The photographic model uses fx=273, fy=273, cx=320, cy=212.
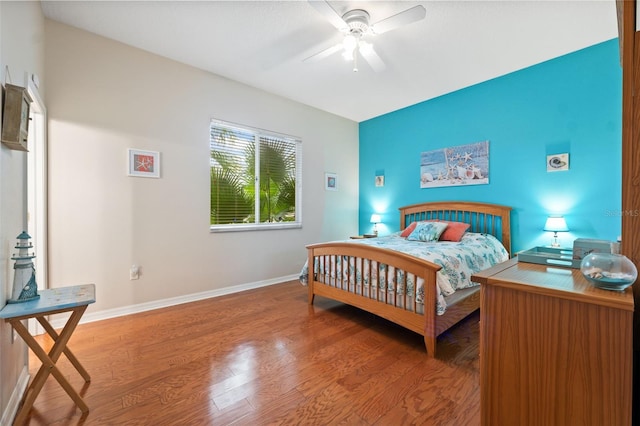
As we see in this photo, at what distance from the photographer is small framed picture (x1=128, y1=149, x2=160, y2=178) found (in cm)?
275

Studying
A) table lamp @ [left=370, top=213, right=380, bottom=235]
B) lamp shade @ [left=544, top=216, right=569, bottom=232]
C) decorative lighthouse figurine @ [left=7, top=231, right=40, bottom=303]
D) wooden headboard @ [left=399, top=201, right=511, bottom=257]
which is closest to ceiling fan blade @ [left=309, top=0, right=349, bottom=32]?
decorative lighthouse figurine @ [left=7, top=231, right=40, bottom=303]

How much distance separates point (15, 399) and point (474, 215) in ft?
14.2

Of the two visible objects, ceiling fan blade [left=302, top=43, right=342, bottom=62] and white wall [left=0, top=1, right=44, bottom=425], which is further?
ceiling fan blade [left=302, top=43, right=342, bottom=62]

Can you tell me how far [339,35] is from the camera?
2518 millimetres

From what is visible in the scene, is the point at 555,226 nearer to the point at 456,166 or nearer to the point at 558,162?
the point at 558,162

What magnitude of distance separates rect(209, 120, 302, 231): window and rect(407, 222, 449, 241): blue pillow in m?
1.69

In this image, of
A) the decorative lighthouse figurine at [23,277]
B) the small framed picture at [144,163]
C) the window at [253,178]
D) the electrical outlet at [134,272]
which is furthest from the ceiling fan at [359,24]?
the electrical outlet at [134,272]

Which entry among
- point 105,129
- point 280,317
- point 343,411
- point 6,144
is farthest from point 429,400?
point 105,129

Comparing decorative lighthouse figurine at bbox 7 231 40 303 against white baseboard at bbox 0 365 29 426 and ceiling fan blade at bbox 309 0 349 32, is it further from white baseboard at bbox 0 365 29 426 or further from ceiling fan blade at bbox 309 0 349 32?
ceiling fan blade at bbox 309 0 349 32

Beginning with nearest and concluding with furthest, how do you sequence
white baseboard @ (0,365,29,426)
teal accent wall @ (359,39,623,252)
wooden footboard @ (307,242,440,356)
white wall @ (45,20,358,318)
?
white baseboard @ (0,365,29,426), wooden footboard @ (307,242,440,356), white wall @ (45,20,358,318), teal accent wall @ (359,39,623,252)

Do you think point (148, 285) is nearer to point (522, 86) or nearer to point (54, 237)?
point (54, 237)

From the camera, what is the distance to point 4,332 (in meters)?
1.34

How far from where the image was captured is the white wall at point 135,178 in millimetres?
2438

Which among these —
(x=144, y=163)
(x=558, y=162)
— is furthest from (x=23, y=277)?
(x=558, y=162)
